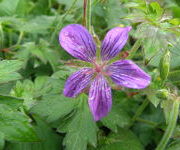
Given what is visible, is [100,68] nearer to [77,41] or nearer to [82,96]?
[77,41]

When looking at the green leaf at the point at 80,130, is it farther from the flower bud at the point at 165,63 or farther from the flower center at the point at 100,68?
the flower bud at the point at 165,63

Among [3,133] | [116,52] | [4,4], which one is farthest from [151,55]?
[4,4]

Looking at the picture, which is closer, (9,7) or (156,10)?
(156,10)

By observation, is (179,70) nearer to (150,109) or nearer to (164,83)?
(164,83)

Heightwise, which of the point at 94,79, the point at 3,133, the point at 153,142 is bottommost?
the point at 153,142

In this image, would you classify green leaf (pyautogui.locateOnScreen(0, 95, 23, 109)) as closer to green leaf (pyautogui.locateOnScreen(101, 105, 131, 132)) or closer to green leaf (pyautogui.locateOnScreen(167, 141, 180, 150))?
green leaf (pyautogui.locateOnScreen(101, 105, 131, 132))

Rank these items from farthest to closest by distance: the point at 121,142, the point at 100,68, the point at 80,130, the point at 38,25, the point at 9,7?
the point at 9,7
the point at 38,25
the point at 121,142
the point at 80,130
the point at 100,68

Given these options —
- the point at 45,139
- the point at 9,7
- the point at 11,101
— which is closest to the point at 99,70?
the point at 11,101

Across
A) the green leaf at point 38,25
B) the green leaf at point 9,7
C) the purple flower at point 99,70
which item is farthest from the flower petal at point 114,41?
the green leaf at point 9,7
